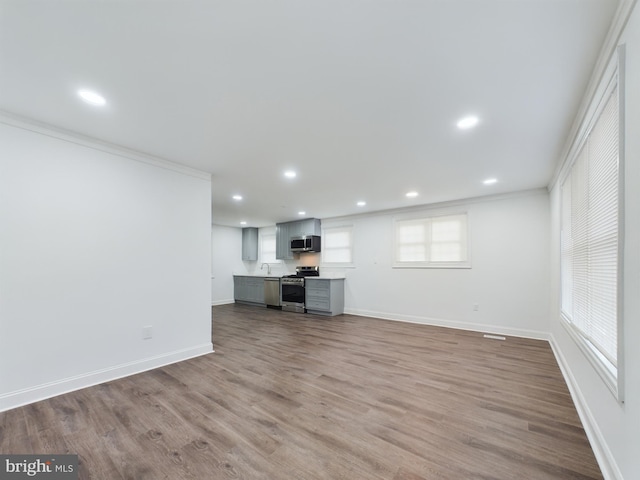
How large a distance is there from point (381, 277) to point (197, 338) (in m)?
4.04

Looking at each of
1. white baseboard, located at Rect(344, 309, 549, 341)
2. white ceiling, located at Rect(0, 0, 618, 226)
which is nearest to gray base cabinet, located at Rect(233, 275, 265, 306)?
white baseboard, located at Rect(344, 309, 549, 341)

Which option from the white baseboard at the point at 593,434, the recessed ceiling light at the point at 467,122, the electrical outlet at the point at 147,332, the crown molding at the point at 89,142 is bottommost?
the white baseboard at the point at 593,434

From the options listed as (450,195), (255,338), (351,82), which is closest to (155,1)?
(351,82)

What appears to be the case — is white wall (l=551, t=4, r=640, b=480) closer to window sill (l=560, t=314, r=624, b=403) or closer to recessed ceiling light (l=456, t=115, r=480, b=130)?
window sill (l=560, t=314, r=624, b=403)

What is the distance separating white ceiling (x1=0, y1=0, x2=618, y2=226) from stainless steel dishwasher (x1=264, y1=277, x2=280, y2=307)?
4.78m

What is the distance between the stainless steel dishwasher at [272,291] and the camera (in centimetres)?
749

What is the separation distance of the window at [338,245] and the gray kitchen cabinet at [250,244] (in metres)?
2.71

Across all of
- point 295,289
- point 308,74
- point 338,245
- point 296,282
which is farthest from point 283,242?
point 308,74

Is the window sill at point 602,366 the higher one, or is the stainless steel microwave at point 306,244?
the stainless steel microwave at point 306,244

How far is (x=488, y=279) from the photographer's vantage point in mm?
4957

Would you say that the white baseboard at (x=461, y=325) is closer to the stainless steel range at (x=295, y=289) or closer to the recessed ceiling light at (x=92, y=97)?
the stainless steel range at (x=295, y=289)

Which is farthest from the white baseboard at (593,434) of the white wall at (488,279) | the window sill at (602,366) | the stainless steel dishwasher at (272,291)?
the stainless steel dishwasher at (272,291)

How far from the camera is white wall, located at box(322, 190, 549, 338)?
14.9ft

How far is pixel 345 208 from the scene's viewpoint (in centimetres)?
612
